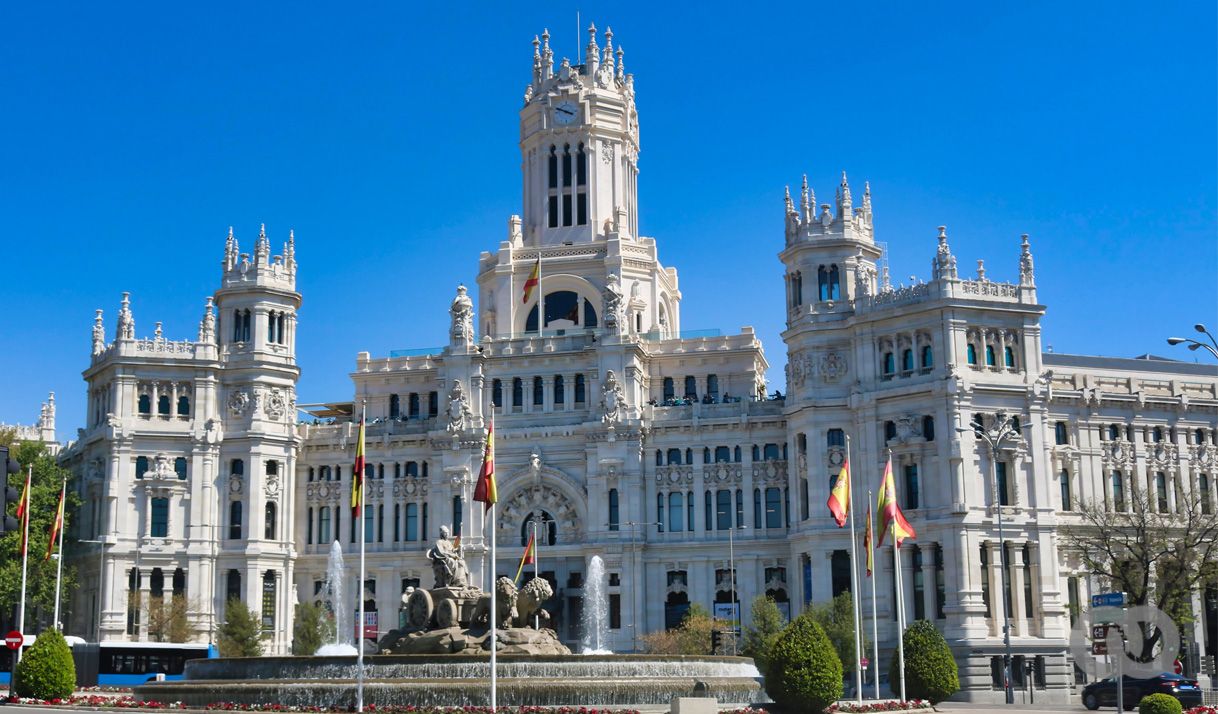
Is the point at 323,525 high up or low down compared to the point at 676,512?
down

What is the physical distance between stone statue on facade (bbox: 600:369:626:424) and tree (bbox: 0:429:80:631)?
124ft

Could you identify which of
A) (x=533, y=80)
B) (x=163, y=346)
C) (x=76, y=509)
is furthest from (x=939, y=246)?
(x=76, y=509)

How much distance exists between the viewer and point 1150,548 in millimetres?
92500

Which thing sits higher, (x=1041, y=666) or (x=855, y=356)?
(x=855, y=356)

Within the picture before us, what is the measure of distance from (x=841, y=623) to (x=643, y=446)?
22.7 metres

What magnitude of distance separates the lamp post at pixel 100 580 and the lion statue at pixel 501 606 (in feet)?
177

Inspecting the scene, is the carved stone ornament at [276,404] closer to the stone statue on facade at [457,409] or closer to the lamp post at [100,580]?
the stone statue on facade at [457,409]

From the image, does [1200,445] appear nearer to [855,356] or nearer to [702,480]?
[855,356]

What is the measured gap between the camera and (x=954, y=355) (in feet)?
325

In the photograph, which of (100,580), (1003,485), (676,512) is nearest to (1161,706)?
(1003,485)

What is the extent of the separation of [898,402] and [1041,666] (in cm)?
1846

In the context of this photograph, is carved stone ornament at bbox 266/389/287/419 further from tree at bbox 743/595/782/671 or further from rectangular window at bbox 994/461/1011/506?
rectangular window at bbox 994/461/1011/506

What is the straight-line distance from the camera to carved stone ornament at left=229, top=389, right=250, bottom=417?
→ 374 ft

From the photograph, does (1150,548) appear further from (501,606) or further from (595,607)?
(501,606)
